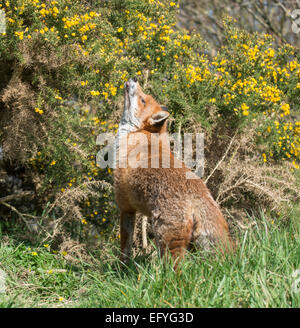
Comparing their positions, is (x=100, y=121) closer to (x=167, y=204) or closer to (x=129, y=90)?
(x=129, y=90)

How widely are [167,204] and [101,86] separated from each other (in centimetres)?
243

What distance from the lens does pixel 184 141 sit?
654 centimetres

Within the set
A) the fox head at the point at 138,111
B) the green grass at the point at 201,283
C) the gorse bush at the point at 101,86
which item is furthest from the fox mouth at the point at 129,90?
the green grass at the point at 201,283

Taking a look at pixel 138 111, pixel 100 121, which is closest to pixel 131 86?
pixel 138 111

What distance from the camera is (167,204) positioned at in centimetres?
457

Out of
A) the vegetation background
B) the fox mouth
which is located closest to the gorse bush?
the vegetation background

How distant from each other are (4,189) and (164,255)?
3.90 meters

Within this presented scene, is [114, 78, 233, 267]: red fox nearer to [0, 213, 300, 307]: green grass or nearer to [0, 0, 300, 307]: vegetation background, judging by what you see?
[0, 213, 300, 307]: green grass

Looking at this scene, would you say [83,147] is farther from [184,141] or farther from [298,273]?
[298,273]

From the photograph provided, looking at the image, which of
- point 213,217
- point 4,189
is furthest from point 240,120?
point 4,189

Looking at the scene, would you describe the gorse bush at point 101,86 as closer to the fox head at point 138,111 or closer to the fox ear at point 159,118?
the fox head at point 138,111

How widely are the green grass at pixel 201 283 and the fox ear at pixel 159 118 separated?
164 centimetres

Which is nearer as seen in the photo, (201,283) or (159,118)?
(201,283)

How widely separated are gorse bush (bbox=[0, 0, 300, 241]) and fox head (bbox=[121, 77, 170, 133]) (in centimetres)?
48
